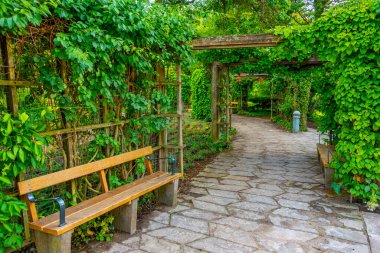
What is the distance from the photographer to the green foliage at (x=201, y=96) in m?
13.3

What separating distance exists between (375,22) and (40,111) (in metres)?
4.05

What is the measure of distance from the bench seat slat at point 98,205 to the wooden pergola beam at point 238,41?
235 centimetres

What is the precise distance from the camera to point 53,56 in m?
2.69

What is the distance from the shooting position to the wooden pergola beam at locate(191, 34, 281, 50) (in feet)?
14.9

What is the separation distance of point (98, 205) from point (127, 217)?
0.48m

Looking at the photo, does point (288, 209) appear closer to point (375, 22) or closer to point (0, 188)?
point (375, 22)

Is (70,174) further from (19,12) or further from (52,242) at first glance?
(19,12)

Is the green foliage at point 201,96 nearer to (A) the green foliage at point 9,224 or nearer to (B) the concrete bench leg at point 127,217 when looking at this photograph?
(B) the concrete bench leg at point 127,217

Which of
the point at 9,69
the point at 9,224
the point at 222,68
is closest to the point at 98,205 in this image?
the point at 9,224

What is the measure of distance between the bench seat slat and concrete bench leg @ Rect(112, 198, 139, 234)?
0.15 m

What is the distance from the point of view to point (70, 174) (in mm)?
2736

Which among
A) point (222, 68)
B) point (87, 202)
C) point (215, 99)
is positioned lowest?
point (87, 202)

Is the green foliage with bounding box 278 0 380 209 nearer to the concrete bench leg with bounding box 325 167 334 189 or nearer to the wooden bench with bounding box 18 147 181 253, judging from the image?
the concrete bench leg with bounding box 325 167 334 189

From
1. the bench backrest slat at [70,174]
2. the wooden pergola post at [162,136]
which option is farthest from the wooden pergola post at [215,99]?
the bench backrest slat at [70,174]
